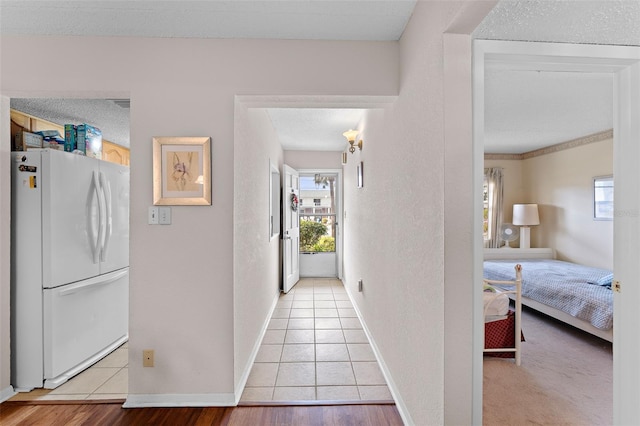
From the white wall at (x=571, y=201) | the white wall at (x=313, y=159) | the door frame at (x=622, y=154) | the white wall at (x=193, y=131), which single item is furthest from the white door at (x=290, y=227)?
the white wall at (x=571, y=201)

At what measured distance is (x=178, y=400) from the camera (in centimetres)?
198

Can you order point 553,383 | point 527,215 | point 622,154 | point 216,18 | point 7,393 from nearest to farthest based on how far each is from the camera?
point 622,154
point 216,18
point 7,393
point 553,383
point 527,215

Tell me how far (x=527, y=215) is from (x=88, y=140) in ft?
20.5

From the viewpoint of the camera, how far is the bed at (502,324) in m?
2.58

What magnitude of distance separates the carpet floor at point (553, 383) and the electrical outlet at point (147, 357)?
220 centimetres

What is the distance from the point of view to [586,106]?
3260mm

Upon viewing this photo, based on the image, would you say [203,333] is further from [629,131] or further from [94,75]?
[629,131]

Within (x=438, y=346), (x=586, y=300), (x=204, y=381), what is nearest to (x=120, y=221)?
(x=204, y=381)

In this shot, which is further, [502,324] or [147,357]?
[502,324]

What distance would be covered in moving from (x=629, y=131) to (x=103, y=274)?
3.70 metres

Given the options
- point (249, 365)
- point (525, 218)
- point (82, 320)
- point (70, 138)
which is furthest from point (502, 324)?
point (70, 138)

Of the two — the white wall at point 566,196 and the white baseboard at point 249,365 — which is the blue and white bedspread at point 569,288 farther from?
the white baseboard at point 249,365

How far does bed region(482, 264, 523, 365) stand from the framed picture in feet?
8.07

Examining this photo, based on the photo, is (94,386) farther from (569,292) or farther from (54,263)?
(569,292)
